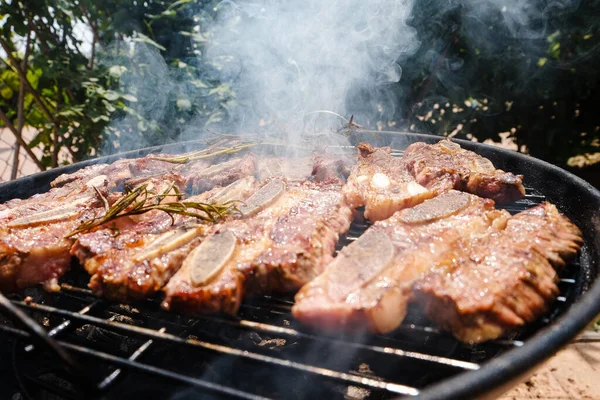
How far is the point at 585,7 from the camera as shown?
203 inches

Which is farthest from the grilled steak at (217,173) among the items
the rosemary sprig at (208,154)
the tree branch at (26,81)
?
the tree branch at (26,81)

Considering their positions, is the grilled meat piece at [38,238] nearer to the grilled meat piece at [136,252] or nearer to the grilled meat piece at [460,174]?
the grilled meat piece at [136,252]

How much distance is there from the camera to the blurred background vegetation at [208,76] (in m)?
5.63

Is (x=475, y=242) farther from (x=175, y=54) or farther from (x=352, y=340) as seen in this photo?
(x=175, y=54)

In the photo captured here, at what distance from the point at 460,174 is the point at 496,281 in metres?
1.25

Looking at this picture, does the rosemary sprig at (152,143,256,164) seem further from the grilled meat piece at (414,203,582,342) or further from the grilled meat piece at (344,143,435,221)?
the grilled meat piece at (414,203,582,342)

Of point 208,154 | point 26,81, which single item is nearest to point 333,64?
point 208,154

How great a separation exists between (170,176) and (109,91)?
306cm

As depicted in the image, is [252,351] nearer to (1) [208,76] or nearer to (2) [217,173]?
(2) [217,173]

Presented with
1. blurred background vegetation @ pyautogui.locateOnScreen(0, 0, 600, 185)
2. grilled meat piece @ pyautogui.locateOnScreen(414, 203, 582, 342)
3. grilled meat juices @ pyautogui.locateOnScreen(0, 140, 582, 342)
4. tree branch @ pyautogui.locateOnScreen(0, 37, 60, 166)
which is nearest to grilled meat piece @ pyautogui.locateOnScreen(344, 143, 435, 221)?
grilled meat juices @ pyautogui.locateOnScreen(0, 140, 582, 342)

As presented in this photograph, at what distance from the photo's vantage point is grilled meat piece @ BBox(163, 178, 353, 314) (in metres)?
1.93

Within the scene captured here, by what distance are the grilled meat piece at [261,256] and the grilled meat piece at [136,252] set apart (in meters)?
0.12

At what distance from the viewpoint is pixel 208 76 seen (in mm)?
6410

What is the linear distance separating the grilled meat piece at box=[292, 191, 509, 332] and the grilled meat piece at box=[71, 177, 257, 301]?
0.80 m
